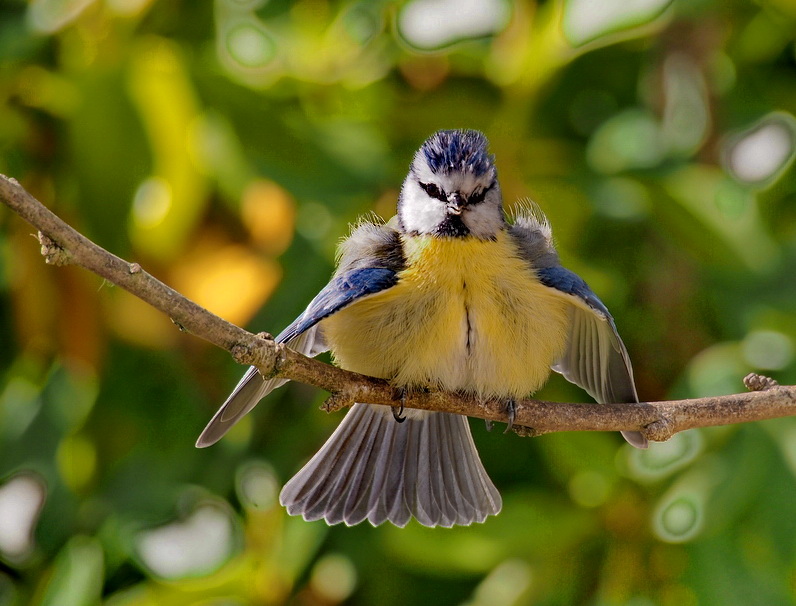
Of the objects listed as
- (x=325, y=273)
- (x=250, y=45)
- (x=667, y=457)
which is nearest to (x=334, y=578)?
(x=325, y=273)

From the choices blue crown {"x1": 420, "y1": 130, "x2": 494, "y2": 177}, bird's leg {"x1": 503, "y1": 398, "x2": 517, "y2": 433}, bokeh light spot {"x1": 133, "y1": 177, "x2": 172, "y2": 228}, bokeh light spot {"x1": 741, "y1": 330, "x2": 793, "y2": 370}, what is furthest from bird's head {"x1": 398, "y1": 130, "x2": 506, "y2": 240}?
bokeh light spot {"x1": 741, "y1": 330, "x2": 793, "y2": 370}

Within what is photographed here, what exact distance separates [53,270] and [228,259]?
0.49m

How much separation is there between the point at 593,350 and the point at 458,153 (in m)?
0.58

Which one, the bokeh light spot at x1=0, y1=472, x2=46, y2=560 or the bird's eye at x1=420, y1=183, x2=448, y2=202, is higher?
the bird's eye at x1=420, y1=183, x2=448, y2=202

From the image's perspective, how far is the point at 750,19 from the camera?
285 centimetres

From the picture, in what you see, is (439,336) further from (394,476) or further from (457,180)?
(394,476)

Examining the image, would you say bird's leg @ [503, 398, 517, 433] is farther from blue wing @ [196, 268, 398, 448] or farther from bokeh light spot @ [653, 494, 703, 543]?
bokeh light spot @ [653, 494, 703, 543]

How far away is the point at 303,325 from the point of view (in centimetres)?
187

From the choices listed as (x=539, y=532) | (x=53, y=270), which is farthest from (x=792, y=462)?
(x=53, y=270)

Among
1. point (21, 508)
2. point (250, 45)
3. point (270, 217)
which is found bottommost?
point (21, 508)

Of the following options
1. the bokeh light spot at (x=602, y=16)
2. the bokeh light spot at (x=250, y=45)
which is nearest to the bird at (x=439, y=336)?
the bokeh light spot at (x=602, y=16)

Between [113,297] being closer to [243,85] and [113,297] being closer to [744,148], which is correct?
[243,85]

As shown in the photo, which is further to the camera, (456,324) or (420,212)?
(420,212)

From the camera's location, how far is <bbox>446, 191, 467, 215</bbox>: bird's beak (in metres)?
2.08
